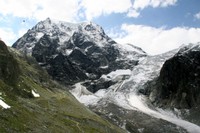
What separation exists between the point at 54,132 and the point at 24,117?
287 inches

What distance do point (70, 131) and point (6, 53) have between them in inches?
1655

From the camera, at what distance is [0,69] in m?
104

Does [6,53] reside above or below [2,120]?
above

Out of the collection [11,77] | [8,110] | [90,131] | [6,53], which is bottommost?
[90,131]

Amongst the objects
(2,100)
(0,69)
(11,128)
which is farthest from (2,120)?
(0,69)

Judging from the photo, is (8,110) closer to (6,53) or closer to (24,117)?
(24,117)

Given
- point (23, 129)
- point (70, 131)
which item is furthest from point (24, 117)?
point (70, 131)

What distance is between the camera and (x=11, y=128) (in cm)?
5756

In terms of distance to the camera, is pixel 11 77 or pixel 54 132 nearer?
pixel 54 132

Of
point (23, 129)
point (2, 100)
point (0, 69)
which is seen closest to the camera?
point (23, 129)

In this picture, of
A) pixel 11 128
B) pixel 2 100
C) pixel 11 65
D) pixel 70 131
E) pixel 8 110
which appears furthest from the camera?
pixel 11 65

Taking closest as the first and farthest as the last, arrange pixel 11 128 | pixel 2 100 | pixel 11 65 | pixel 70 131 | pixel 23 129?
pixel 11 128, pixel 23 129, pixel 2 100, pixel 70 131, pixel 11 65

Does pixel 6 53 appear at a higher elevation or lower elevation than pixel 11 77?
higher

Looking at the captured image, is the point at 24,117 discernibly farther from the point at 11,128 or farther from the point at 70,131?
the point at 70,131
